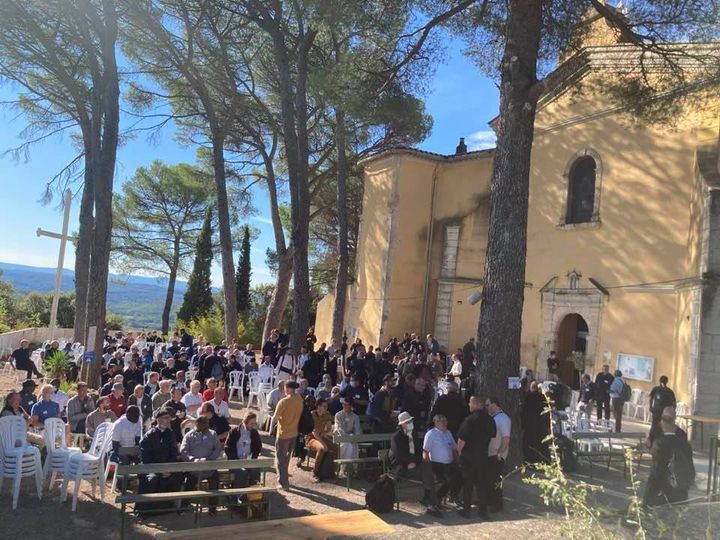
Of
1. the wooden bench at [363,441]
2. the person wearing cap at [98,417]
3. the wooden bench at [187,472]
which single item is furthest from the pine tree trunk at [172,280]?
the wooden bench at [187,472]

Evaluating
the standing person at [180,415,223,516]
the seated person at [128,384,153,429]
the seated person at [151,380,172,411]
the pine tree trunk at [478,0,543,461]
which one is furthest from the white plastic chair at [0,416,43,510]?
the pine tree trunk at [478,0,543,461]

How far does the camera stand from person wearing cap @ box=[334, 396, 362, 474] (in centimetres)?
791

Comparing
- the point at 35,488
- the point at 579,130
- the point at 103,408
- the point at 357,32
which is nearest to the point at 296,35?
the point at 357,32

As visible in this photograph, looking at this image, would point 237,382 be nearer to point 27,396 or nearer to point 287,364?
point 287,364

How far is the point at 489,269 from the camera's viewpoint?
8.16 meters

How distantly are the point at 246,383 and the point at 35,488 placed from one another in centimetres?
708

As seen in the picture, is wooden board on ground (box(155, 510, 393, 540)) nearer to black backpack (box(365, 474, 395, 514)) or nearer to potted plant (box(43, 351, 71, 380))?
black backpack (box(365, 474, 395, 514))

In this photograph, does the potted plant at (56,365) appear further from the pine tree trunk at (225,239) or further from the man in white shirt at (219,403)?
the man in white shirt at (219,403)

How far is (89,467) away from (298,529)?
2.74 meters

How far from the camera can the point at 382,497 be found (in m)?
6.39

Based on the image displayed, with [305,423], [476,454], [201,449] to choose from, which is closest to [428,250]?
[305,423]

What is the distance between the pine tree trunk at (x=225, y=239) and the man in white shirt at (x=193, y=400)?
8.54 meters

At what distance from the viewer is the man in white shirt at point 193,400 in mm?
8539

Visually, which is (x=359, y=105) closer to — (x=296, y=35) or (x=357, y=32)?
(x=357, y=32)
